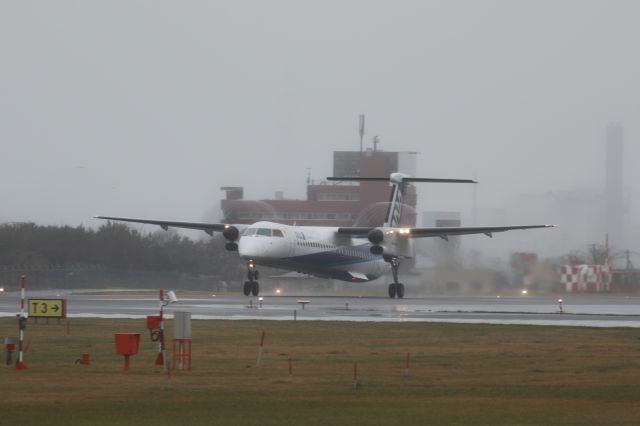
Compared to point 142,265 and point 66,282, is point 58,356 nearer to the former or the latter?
point 66,282

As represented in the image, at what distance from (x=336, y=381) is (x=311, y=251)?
131 ft

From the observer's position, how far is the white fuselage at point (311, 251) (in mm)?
56250

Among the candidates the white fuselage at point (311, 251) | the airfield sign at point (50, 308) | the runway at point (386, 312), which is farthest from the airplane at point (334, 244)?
Answer: the airfield sign at point (50, 308)

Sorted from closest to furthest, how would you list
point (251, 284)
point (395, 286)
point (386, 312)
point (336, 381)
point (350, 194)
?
point (336, 381) → point (386, 312) → point (251, 284) → point (395, 286) → point (350, 194)

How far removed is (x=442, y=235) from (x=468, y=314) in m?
19.9

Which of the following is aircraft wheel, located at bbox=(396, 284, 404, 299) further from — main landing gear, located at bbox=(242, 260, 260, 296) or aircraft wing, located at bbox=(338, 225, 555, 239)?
main landing gear, located at bbox=(242, 260, 260, 296)

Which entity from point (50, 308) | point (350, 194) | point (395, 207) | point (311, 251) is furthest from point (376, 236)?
point (350, 194)

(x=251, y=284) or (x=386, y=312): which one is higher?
(x=251, y=284)

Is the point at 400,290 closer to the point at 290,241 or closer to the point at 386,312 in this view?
the point at 290,241

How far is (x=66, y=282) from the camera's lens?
2687 inches

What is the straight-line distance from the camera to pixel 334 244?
6169 cm

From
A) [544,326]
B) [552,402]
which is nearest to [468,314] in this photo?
[544,326]

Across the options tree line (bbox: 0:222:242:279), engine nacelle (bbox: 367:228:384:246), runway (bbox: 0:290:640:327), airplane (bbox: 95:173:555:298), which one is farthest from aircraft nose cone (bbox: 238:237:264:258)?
tree line (bbox: 0:222:242:279)

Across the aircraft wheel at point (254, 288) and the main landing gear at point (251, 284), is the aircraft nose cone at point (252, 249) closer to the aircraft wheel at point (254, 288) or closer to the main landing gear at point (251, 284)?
the main landing gear at point (251, 284)
